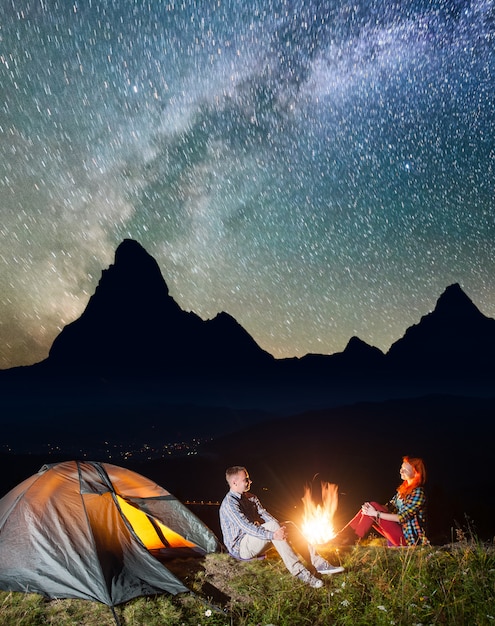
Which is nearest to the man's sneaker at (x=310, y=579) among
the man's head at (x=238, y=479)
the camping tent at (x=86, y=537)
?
the man's head at (x=238, y=479)

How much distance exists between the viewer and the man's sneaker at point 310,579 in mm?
5753

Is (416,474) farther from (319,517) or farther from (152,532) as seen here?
(152,532)

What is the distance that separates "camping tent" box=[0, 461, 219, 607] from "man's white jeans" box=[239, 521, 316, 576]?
3.73 feet

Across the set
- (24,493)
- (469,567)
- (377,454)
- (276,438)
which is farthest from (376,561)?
(276,438)

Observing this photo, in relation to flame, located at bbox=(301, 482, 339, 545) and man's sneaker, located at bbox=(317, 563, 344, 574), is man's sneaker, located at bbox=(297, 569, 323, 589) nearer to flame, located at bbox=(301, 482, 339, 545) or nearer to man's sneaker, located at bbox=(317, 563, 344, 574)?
man's sneaker, located at bbox=(317, 563, 344, 574)

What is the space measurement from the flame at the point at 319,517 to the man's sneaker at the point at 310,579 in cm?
154

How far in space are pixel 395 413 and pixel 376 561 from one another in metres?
209

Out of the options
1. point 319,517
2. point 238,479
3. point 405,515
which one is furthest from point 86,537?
point 405,515

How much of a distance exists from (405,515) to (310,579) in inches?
86.2

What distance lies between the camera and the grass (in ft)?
16.4

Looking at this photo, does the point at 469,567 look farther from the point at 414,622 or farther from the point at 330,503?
the point at 330,503

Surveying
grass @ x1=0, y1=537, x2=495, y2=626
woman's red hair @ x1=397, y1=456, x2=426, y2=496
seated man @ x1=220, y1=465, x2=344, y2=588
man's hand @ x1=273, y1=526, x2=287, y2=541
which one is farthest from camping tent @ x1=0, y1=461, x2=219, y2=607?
woman's red hair @ x1=397, y1=456, x2=426, y2=496

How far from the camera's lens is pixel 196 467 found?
303 ft

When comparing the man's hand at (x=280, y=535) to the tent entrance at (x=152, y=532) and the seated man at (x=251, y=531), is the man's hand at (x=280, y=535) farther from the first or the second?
the tent entrance at (x=152, y=532)
